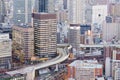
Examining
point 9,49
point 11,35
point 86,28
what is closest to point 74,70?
point 9,49

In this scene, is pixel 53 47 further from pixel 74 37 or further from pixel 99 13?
pixel 99 13

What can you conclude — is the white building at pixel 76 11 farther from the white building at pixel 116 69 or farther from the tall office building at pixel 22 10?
the white building at pixel 116 69

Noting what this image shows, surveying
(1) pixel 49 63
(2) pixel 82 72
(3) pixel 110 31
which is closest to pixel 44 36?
(1) pixel 49 63

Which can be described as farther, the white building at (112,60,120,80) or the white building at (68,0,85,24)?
the white building at (68,0,85,24)

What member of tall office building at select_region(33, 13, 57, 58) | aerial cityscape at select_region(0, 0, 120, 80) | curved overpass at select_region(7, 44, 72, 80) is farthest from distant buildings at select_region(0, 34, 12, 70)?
tall office building at select_region(33, 13, 57, 58)

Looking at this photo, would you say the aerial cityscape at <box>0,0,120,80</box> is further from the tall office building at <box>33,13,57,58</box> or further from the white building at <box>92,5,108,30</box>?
the white building at <box>92,5,108,30</box>
